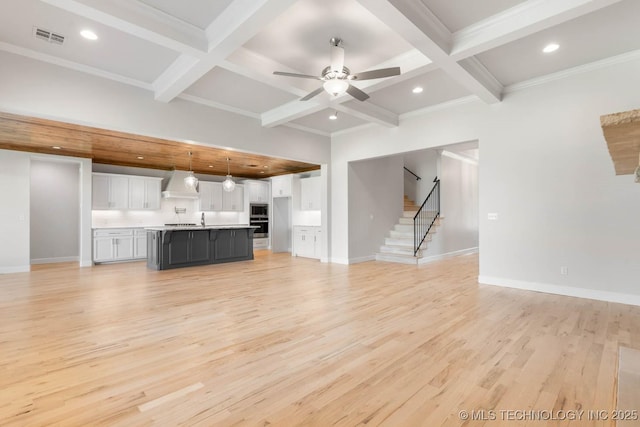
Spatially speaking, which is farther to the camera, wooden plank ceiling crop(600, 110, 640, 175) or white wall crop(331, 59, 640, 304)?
white wall crop(331, 59, 640, 304)

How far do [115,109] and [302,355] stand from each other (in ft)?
14.7

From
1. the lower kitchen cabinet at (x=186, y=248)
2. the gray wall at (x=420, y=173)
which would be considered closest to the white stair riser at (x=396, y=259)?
the gray wall at (x=420, y=173)

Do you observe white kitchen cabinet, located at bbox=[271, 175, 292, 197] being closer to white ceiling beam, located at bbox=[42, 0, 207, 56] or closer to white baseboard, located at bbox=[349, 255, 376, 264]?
white baseboard, located at bbox=[349, 255, 376, 264]

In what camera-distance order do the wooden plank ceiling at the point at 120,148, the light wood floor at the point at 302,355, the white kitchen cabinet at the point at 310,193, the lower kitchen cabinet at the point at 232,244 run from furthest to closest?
1. the white kitchen cabinet at the point at 310,193
2. the lower kitchen cabinet at the point at 232,244
3. the wooden plank ceiling at the point at 120,148
4. the light wood floor at the point at 302,355

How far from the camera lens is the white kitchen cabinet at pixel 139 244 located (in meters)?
8.52

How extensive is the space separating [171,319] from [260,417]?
2195 mm

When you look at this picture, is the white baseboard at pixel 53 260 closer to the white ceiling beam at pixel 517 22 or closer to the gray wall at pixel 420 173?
the white ceiling beam at pixel 517 22

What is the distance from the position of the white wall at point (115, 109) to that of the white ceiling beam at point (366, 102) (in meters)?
0.65

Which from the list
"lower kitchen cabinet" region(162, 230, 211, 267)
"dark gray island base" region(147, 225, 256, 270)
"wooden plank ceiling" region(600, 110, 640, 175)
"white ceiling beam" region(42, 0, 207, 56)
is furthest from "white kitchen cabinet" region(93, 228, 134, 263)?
"wooden plank ceiling" region(600, 110, 640, 175)

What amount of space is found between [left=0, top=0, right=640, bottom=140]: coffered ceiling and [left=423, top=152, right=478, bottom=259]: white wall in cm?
437

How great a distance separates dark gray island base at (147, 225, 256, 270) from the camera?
6887 mm

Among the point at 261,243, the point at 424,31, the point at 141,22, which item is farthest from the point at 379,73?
the point at 261,243

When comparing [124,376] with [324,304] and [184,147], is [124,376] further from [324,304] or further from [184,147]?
[184,147]

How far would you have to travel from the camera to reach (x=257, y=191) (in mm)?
11062
